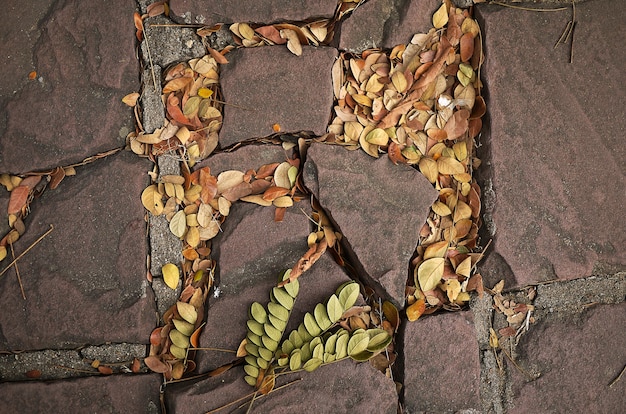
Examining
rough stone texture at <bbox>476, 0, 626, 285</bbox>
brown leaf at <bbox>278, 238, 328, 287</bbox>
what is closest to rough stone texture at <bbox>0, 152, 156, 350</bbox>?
brown leaf at <bbox>278, 238, 328, 287</bbox>

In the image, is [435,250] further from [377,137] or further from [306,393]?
[306,393]

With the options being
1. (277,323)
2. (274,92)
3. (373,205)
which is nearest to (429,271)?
(373,205)

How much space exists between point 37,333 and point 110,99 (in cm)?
65

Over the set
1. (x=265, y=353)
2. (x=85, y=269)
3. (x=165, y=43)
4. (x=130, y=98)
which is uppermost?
(x=165, y=43)

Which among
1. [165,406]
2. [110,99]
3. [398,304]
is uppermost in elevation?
[110,99]

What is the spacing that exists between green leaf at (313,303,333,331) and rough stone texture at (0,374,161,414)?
463mm

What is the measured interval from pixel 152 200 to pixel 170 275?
208 millimetres

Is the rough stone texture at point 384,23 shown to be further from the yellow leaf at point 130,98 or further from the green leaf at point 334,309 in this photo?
the green leaf at point 334,309

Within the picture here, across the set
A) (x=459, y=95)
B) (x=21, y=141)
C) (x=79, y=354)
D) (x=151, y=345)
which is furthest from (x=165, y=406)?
(x=459, y=95)

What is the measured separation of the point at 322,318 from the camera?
5.29ft

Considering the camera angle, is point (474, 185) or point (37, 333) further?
point (474, 185)

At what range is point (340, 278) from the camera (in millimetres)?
1678

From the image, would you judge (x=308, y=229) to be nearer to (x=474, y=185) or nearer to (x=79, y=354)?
(x=474, y=185)

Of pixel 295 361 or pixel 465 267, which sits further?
pixel 465 267
